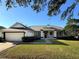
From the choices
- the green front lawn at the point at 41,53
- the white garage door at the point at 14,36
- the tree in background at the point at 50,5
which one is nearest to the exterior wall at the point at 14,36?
the white garage door at the point at 14,36

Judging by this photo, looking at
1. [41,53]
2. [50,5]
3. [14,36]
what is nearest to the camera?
[50,5]

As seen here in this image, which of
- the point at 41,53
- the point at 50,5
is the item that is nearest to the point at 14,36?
the point at 41,53

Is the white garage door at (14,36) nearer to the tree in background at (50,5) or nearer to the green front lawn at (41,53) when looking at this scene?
the green front lawn at (41,53)

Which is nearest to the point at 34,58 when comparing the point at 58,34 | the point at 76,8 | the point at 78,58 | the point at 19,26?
the point at 78,58

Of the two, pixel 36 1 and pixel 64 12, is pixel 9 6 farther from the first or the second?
pixel 64 12

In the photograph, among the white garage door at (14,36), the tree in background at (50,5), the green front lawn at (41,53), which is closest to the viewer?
the tree in background at (50,5)

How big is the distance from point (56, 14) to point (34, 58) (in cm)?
498

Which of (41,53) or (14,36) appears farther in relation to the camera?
(14,36)

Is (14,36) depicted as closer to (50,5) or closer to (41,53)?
(41,53)

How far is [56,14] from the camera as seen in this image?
10.9m

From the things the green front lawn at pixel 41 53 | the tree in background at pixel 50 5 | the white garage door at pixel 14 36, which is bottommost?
the green front lawn at pixel 41 53

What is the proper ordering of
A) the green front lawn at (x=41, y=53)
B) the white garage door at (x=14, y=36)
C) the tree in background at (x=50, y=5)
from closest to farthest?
the tree in background at (x=50, y=5) < the green front lawn at (x=41, y=53) < the white garage door at (x=14, y=36)

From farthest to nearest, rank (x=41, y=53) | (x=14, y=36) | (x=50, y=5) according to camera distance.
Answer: (x=14, y=36) < (x=41, y=53) < (x=50, y=5)

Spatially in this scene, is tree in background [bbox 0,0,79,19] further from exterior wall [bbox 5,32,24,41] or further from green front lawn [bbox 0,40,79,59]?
exterior wall [bbox 5,32,24,41]
